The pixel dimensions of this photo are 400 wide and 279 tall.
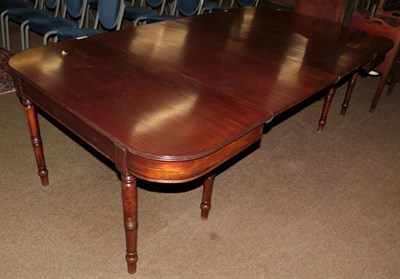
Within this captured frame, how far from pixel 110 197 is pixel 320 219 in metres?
1.11

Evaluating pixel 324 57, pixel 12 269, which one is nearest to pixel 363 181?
pixel 324 57

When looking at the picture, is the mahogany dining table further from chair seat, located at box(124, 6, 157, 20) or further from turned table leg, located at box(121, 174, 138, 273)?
chair seat, located at box(124, 6, 157, 20)

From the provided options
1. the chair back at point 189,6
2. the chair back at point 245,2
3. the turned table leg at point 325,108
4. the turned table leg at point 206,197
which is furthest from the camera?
the chair back at point 245,2

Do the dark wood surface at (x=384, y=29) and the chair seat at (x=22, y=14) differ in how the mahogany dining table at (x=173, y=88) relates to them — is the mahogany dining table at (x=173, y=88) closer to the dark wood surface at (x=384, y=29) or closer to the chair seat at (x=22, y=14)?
the dark wood surface at (x=384, y=29)

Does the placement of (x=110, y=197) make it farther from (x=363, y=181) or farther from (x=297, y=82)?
(x=363, y=181)

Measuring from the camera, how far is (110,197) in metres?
1.95

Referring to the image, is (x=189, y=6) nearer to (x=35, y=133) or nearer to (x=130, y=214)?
(x=35, y=133)

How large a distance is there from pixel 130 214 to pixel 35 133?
2.28 ft

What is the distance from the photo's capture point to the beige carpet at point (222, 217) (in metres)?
1.62

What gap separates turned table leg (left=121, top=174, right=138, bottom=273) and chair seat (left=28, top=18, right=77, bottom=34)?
2135 millimetres

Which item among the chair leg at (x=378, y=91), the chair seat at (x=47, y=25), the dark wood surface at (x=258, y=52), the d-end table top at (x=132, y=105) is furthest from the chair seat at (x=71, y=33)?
the chair leg at (x=378, y=91)

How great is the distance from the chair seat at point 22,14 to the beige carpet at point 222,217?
1041 millimetres

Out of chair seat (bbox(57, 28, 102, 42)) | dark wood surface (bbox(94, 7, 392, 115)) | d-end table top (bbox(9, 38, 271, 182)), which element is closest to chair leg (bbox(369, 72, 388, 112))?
dark wood surface (bbox(94, 7, 392, 115))

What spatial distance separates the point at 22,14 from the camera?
316 cm
